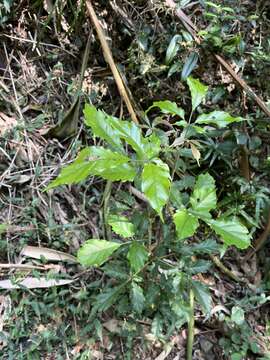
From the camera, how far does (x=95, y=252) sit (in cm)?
162

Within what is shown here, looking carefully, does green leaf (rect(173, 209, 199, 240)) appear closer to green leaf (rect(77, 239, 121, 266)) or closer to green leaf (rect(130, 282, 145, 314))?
green leaf (rect(77, 239, 121, 266))

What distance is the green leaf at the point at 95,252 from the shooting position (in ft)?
5.26

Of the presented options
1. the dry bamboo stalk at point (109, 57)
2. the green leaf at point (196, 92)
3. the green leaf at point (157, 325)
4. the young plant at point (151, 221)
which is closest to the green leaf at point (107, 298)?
the young plant at point (151, 221)

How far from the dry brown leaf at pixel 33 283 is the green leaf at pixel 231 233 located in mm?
854

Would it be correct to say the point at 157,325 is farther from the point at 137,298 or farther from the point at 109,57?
the point at 109,57

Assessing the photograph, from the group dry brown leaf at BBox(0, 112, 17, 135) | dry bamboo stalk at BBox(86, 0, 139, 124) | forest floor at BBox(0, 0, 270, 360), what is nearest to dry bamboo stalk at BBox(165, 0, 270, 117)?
forest floor at BBox(0, 0, 270, 360)

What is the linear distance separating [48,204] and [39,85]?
70cm

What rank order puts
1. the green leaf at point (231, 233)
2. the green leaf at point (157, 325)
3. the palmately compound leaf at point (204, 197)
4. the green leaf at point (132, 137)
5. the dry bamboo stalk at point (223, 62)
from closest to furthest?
the green leaf at point (132, 137)
the green leaf at point (231, 233)
the palmately compound leaf at point (204, 197)
the green leaf at point (157, 325)
the dry bamboo stalk at point (223, 62)

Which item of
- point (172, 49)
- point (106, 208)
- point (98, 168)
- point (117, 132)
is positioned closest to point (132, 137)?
A: point (117, 132)

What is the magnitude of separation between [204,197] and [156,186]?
50 centimetres

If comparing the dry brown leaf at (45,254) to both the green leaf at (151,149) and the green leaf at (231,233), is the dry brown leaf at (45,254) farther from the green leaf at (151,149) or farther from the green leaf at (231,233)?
the green leaf at (151,149)

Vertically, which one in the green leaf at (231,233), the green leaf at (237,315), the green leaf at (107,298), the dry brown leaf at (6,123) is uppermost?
the green leaf at (231,233)

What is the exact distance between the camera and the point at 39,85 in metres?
2.57

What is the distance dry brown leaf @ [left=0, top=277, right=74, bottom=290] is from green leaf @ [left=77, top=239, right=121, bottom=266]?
539mm
